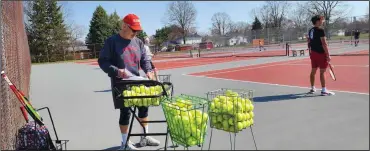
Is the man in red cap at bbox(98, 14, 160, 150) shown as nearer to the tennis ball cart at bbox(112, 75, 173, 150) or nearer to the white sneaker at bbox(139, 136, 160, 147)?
the white sneaker at bbox(139, 136, 160, 147)

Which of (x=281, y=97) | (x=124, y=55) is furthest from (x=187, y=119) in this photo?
(x=281, y=97)

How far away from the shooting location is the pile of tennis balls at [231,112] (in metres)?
3.12

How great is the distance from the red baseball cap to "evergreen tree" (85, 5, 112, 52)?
3870 centimetres

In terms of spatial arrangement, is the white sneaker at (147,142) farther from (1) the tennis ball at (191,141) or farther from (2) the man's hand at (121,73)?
(1) the tennis ball at (191,141)

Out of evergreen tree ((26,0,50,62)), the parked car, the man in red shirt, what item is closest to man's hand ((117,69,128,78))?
the man in red shirt

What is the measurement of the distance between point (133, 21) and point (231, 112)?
1.37 meters

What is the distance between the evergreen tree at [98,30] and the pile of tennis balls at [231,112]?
129 ft

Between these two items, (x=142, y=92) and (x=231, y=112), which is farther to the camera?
(x=142, y=92)

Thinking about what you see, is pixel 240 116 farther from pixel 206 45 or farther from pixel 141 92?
pixel 206 45

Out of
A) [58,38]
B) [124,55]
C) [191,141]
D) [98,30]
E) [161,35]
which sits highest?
[98,30]

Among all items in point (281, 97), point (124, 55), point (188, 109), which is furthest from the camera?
point (281, 97)

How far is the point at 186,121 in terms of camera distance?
2938 mm

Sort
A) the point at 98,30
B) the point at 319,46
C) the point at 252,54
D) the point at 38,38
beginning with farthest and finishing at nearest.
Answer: the point at 98,30, the point at 38,38, the point at 252,54, the point at 319,46

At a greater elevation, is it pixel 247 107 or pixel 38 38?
pixel 38 38
